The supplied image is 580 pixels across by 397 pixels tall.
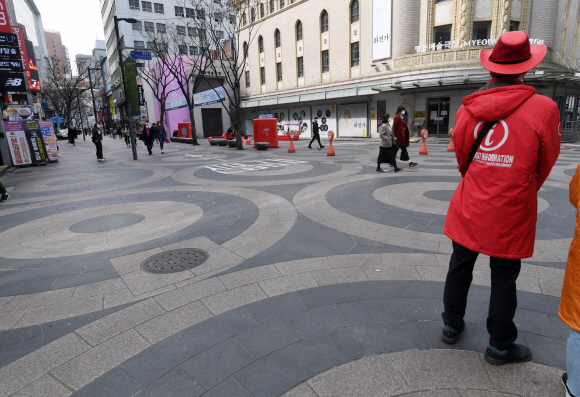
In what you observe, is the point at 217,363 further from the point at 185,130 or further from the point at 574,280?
the point at 185,130

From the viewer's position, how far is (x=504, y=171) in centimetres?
219

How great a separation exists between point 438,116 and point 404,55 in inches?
208

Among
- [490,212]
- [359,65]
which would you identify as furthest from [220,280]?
[359,65]

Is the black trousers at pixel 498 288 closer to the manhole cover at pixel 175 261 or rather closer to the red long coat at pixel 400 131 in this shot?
the manhole cover at pixel 175 261

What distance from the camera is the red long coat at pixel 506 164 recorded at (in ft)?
6.93

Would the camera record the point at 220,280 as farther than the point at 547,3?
No

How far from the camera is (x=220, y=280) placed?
153 inches

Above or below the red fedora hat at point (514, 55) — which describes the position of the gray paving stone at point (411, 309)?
below

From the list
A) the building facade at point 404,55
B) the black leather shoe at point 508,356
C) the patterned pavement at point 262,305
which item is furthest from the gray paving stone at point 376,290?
the building facade at point 404,55

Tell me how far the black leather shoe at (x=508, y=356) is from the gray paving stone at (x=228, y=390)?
1700 mm

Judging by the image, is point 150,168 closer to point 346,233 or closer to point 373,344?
point 346,233

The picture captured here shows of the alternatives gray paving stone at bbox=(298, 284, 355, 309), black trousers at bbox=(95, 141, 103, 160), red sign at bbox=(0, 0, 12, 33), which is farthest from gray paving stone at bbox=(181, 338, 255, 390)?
red sign at bbox=(0, 0, 12, 33)

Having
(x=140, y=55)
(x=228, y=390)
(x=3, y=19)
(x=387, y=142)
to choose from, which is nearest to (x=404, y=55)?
(x=140, y=55)

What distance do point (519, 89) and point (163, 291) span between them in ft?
11.8
